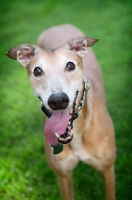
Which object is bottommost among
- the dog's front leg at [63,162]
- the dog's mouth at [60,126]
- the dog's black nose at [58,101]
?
the dog's front leg at [63,162]

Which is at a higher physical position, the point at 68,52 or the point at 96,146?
the point at 68,52

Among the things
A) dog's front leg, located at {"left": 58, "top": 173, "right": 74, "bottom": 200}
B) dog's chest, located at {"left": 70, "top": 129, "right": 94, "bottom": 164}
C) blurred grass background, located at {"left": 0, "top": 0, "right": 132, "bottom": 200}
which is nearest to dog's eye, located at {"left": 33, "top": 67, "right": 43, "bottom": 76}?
dog's chest, located at {"left": 70, "top": 129, "right": 94, "bottom": 164}

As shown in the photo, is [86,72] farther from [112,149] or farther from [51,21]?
[51,21]

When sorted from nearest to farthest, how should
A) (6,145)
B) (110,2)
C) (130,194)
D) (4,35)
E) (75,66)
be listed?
(75,66), (130,194), (6,145), (4,35), (110,2)

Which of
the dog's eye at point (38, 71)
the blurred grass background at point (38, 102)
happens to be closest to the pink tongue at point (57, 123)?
the dog's eye at point (38, 71)

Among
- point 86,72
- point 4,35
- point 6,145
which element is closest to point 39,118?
point 6,145

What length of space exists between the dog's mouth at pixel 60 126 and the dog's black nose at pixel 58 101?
0.19 metres

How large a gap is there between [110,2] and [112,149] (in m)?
6.06

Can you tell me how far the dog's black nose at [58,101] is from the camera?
2676 millimetres

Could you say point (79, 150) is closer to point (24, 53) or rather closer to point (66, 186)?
point (66, 186)

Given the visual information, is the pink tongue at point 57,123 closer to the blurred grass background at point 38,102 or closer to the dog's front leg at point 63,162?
the dog's front leg at point 63,162

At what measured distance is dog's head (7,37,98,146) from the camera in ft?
8.97

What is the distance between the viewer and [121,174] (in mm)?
4184

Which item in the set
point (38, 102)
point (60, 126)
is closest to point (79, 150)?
point (60, 126)
